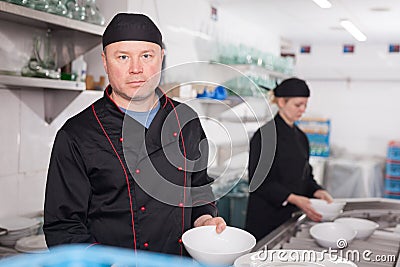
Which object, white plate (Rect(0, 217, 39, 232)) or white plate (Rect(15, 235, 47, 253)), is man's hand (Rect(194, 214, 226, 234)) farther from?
white plate (Rect(0, 217, 39, 232))

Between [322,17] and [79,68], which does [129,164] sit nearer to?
[79,68]

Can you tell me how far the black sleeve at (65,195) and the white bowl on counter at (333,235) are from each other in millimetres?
773

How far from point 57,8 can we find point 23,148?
2.29 feet

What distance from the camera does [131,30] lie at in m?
1.30

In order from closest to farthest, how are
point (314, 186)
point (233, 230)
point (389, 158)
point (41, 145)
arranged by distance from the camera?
point (233, 230), point (41, 145), point (314, 186), point (389, 158)

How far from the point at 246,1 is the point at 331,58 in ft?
8.64

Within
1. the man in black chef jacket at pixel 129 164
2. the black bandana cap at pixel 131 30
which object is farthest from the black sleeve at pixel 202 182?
the black bandana cap at pixel 131 30

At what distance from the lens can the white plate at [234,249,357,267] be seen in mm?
1081

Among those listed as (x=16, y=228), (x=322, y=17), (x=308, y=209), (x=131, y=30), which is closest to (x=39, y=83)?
(x=16, y=228)

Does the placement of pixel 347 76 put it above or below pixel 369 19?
below

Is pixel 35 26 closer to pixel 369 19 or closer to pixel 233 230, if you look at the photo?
pixel 233 230

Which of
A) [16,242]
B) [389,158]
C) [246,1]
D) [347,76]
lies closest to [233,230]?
[16,242]

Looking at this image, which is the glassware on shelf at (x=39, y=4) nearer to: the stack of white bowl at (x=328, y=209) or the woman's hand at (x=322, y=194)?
A: the stack of white bowl at (x=328, y=209)

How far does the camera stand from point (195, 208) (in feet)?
5.03
